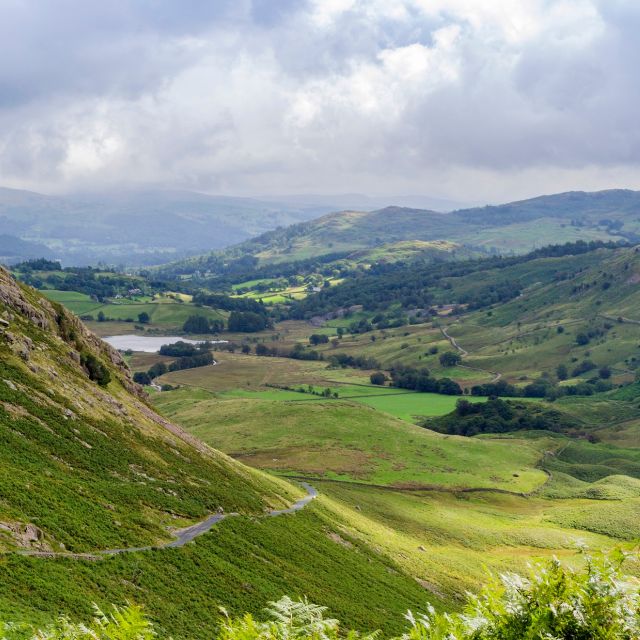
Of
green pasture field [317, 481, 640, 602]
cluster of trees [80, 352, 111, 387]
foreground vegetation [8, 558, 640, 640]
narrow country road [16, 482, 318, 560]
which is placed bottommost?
green pasture field [317, 481, 640, 602]

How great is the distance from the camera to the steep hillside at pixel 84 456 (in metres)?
54.4

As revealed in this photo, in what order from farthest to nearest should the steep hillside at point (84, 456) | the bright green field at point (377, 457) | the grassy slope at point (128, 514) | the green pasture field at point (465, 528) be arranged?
1. the bright green field at point (377, 457)
2. the green pasture field at point (465, 528)
3. the steep hillside at point (84, 456)
4. the grassy slope at point (128, 514)

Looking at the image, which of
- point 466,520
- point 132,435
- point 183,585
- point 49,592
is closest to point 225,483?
point 132,435

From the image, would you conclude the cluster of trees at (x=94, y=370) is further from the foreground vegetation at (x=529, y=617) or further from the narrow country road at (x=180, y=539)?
the foreground vegetation at (x=529, y=617)

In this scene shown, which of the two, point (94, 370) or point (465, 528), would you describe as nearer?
point (94, 370)

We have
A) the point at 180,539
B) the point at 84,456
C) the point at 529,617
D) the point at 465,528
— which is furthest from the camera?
the point at 465,528

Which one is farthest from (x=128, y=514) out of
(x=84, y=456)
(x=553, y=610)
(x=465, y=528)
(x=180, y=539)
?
(x=465, y=528)

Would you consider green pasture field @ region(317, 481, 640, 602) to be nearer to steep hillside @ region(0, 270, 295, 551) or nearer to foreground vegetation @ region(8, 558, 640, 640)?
steep hillside @ region(0, 270, 295, 551)

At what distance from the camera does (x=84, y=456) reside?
70.0 metres

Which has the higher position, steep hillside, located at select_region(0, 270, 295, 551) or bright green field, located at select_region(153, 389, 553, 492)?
steep hillside, located at select_region(0, 270, 295, 551)

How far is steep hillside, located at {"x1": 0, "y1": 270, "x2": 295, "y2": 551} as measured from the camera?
54438mm

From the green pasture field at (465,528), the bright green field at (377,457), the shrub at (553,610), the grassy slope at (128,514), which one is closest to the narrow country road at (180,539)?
the grassy slope at (128,514)

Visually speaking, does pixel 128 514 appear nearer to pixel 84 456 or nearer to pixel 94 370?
pixel 84 456

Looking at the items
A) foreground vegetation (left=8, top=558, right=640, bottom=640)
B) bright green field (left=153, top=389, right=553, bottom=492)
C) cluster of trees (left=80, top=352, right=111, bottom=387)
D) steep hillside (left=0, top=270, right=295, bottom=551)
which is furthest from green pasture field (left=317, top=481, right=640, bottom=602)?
foreground vegetation (left=8, top=558, right=640, bottom=640)
